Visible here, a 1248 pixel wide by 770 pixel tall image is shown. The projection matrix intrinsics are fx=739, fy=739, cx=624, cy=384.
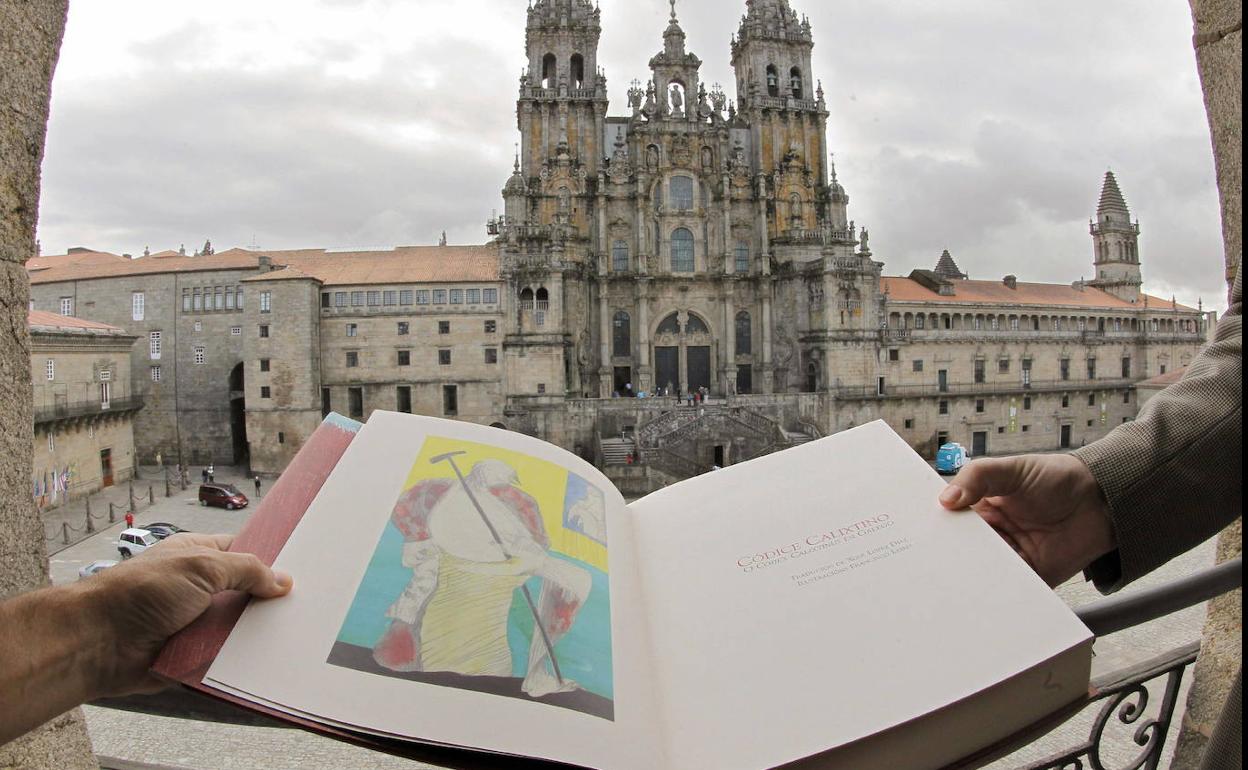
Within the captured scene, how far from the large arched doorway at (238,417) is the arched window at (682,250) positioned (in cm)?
2232

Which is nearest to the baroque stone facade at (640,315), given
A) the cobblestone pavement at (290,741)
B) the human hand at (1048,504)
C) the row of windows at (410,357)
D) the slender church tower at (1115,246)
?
the row of windows at (410,357)

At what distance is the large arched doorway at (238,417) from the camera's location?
36.3m

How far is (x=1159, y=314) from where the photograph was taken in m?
44.9

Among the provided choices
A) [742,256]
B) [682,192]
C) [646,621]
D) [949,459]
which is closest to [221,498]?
[682,192]

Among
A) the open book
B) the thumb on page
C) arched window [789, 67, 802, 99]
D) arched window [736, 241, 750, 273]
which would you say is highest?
arched window [789, 67, 802, 99]

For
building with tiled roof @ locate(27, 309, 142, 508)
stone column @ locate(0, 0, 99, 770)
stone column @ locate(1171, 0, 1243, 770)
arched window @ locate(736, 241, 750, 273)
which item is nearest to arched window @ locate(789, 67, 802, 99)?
arched window @ locate(736, 241, 750, 273)

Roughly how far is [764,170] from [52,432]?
3373 centimetres

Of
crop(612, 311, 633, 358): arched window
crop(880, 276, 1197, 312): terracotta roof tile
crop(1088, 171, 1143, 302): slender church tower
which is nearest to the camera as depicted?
crop(612, 311, 633, 358): arched window

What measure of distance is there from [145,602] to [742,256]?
39.0 m

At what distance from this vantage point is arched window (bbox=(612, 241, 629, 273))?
38.2 meters

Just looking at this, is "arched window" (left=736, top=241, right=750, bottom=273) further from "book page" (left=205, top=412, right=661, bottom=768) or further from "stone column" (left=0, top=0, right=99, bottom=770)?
"book page" (left=205, top=412, right=661, bottom=768)

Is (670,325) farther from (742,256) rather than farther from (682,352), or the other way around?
(742,256)

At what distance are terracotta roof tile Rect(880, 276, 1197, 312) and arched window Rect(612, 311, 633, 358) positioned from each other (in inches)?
547

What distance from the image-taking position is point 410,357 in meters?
34.5
